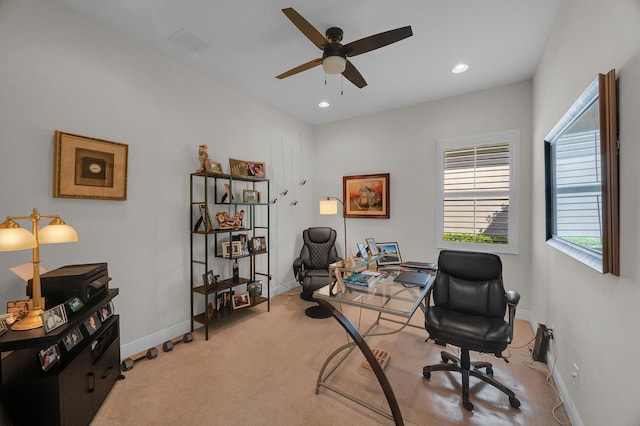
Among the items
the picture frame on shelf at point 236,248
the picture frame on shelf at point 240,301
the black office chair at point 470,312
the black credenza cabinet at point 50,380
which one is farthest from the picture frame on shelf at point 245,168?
the black office chair at point 470,312

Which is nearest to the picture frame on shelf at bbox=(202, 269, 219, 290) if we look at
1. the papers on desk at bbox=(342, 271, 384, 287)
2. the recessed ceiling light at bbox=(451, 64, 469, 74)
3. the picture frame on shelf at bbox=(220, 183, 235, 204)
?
the picture frame on shelf at bbox=(220, 183, 235, 204)

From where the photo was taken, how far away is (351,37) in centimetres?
239

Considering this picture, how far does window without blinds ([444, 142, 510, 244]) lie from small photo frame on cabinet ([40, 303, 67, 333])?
4.04 meters

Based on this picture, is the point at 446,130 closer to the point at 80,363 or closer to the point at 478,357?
the point at 478,357

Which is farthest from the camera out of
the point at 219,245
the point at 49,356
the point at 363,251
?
the point at 219,245

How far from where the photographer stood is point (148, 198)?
8.48ft

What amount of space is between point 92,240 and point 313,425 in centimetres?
233

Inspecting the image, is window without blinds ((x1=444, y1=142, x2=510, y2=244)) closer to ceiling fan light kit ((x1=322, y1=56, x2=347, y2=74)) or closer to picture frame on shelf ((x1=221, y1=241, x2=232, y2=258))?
ceiling fan light kit ((x1=322, y1=56, x2=347, y2=74))

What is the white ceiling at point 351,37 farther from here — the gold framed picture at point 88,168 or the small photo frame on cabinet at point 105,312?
the small photo frame on cabinet at point 105,312

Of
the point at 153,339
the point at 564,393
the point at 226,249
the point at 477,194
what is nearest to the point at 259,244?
the point at 226,249

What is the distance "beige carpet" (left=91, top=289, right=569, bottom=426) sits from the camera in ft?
5.66

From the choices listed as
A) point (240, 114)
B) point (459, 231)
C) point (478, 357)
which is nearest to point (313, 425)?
point (478, 357)

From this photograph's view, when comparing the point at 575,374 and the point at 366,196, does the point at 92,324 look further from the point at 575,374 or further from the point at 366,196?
the point at 366,196

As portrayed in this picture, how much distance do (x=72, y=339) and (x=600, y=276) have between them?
3191mm
